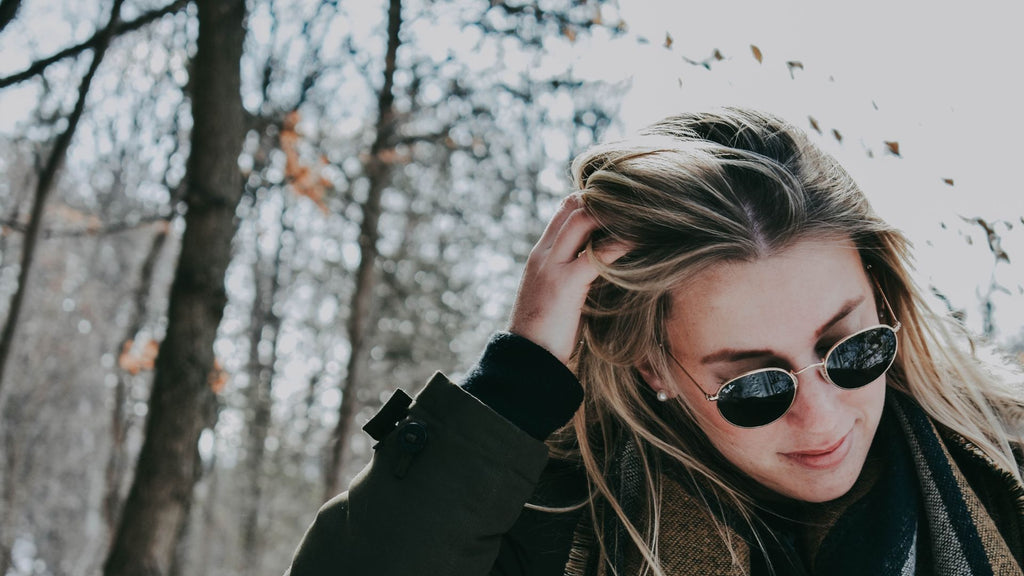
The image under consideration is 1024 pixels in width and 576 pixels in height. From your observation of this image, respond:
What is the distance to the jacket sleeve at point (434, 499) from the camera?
1.49 metres

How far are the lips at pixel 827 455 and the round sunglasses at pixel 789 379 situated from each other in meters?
0.11

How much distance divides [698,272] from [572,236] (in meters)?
0.29

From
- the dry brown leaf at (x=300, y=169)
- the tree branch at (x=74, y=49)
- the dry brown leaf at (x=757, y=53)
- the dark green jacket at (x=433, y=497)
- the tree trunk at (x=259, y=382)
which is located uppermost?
the tree branch at (x=74, y=49)

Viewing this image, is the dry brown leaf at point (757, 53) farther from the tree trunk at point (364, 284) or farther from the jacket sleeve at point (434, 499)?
the tree trunk at point (364, 284)

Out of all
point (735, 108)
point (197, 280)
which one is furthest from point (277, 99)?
point (735, 108)

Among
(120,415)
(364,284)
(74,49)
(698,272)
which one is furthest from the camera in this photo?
(120,415)

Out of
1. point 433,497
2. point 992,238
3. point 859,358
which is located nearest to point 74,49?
point 433,497

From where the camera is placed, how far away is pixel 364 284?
7.42 meters

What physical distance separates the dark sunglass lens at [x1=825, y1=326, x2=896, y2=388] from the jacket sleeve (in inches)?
24.7

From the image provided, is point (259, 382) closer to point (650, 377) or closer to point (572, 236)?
point (650, 377)

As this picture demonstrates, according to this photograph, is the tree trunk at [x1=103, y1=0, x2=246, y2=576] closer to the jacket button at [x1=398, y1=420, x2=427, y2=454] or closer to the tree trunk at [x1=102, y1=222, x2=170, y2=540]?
the jacket button at [x1=398, y1=420, x2=427, y2=454]

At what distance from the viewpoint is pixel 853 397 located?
1.71 meters

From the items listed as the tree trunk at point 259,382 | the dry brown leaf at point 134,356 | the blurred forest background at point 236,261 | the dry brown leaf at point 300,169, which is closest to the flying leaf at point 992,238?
the blurred forest background at point 236,261

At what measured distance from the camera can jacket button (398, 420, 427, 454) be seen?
1548mm
